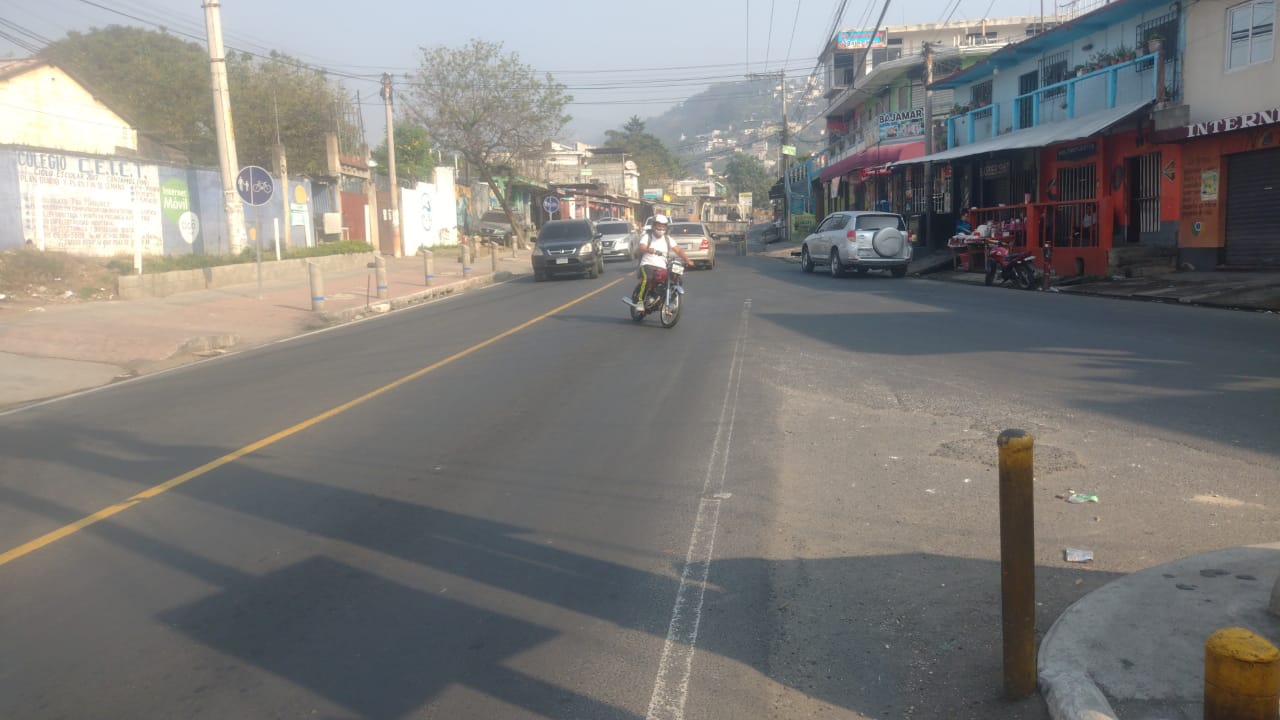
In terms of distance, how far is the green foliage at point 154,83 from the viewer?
45.8 meters

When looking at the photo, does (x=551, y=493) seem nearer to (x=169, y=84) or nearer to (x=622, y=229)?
(x=622, y=229)

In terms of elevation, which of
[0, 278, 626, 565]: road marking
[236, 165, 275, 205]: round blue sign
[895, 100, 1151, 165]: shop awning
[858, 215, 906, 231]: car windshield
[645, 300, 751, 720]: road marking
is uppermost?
[895, 100, 1151, 165]: shop awning

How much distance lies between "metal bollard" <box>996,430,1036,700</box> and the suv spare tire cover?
23008mm

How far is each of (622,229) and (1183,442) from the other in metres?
32.4

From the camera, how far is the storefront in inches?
753

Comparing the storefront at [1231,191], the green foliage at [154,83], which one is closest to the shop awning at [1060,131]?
the storefront at [1231,191]

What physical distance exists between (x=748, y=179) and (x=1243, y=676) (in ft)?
515

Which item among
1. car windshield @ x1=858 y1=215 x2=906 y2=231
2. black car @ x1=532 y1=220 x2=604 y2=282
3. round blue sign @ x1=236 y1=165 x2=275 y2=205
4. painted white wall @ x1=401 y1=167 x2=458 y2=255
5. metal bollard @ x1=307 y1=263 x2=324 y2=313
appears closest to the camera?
metal bollard @ x1=307 y1=263 x2=324 y2=313

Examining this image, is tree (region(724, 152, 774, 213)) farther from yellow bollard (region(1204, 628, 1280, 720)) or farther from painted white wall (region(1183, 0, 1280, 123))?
yellow bollard (region(1204, 628, 1280, 720))

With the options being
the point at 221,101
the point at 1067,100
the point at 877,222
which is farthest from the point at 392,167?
the point at 1067,100

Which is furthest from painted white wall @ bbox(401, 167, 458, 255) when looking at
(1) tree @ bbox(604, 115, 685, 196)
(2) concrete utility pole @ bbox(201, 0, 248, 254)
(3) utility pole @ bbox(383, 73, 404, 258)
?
(1) tree @ bbox(604, 115, 685, 196)

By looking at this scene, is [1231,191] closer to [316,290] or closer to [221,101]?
[316,290]

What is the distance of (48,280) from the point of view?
2002 centimetres

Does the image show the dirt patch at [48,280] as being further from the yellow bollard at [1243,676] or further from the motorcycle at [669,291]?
the yellow bollard at [1243,676]
